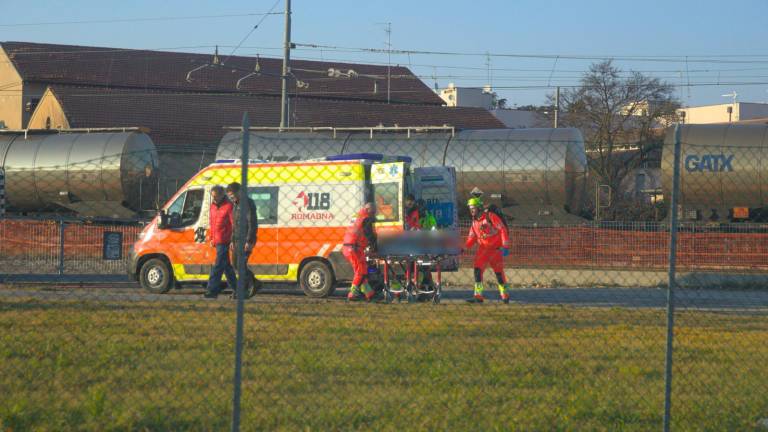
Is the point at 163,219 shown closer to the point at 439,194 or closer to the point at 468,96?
the point at 439,194

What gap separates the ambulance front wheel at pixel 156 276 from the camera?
1817 cm

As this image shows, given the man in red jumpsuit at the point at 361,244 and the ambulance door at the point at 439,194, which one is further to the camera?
the ambulance door at the point at 439,194

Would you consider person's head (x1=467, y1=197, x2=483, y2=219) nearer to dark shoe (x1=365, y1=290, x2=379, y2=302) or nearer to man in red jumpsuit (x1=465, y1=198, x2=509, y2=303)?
man in red jumpsuit (x1=465, y1=198, x2=509, y2=303)

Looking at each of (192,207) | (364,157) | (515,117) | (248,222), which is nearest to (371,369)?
(248,222)

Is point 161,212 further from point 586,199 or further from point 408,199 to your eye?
point 586,199

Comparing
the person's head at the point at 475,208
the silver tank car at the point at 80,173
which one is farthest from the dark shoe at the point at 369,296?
the silver tank car at the point at 80,173

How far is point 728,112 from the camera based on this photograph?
81000 millimetres

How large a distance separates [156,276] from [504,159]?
10308 millimetres

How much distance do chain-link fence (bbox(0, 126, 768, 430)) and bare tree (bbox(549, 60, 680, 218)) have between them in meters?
21.1

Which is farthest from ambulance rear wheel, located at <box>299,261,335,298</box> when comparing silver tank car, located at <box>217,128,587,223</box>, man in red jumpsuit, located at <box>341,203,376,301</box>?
silver tank car, located at <box>217,128,587,223</box>

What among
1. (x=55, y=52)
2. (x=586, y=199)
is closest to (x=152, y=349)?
(x=586, y=199)

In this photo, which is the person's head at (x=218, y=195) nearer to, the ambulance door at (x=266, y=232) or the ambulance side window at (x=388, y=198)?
the ambulance door at (x=266, y=232)

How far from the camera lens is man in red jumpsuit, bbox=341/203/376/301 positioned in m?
15.0

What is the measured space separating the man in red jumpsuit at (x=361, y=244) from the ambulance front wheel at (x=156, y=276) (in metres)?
4.51
